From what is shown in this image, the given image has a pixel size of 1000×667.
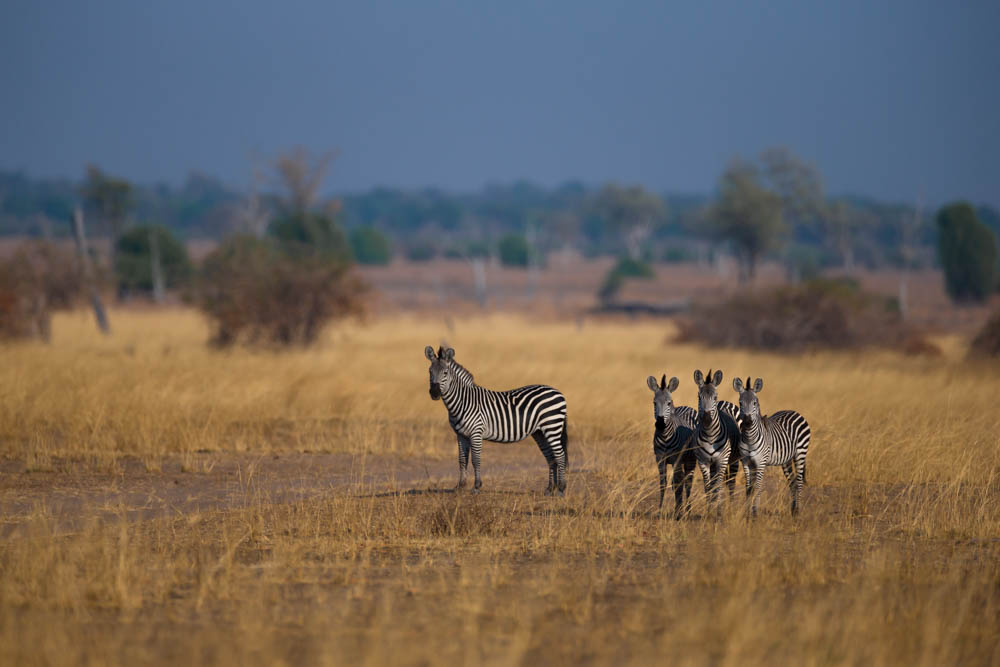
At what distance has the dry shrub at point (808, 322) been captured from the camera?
27.2 meters

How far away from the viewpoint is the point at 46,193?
493 feet

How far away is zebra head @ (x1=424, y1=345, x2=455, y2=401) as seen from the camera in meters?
10.1

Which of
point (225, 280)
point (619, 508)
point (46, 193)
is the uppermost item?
point (46, 193)

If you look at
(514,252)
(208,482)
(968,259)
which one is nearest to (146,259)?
(514,252)

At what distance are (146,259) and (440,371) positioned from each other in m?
45.7

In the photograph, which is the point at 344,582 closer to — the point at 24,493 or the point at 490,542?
the point at 490,542

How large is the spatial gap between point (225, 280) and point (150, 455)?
577 inches

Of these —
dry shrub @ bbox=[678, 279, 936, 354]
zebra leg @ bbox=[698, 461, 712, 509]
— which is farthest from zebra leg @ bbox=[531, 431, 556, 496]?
dry shrub @ bbox=[678, 279, 936, 354]

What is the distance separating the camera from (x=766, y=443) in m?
9.07

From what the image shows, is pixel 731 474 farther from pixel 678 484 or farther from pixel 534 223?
pixel 534 223

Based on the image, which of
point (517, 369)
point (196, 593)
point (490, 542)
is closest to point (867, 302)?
point (517, 369)

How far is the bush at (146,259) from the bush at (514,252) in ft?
113

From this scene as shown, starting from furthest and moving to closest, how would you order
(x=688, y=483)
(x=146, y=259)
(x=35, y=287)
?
(x=146, y=259) < (x=35, y=287) < (x=688, y=483)

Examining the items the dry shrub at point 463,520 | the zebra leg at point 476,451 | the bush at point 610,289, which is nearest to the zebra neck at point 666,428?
the dry shrub at point 463,520
